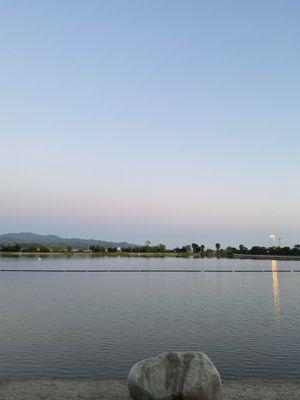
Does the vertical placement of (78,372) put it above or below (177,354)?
below

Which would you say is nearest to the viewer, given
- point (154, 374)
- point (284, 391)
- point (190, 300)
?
point (154, 374)

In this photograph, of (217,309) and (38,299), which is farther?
(38,299)

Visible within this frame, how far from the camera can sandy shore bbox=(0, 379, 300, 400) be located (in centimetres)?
1981

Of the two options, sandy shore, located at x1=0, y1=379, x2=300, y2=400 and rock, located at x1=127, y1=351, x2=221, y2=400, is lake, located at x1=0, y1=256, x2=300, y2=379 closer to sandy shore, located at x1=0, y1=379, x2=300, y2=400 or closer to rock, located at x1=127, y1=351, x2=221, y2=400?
sandy shore, located at x1=0, y1=379, x2=300, y2=400

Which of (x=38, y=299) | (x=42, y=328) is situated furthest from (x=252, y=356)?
(x=38, y=299)

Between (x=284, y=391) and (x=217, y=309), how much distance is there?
37.0m

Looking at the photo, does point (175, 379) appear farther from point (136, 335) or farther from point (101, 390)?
point (136, 335)

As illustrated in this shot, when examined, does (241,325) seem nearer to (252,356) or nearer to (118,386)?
(252,356)

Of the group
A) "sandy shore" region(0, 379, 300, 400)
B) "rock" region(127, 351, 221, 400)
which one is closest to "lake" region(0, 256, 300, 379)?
"sandy shore" region(0, 379, 300, 400)

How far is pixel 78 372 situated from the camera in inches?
1073

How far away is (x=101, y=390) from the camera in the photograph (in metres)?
21.1

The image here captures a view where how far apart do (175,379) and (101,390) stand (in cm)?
559

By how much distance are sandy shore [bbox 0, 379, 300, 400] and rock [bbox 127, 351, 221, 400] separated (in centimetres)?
287

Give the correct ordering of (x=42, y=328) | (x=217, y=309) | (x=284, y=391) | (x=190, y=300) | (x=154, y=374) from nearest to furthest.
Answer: (x=154, y=374) < (x=284, y=391) < (x=42, y=328) < (x=217, y=309) < (x=190, y=300)
